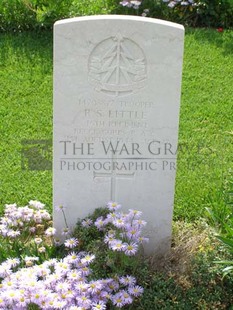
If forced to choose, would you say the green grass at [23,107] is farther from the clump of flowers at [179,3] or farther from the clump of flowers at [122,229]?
the clump of flowers at [179,3]

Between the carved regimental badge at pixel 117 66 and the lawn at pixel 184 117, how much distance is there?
3.89ft

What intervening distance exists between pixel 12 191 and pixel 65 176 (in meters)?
1.12

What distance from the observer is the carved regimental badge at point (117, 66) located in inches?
134

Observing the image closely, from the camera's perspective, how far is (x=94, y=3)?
8.12m

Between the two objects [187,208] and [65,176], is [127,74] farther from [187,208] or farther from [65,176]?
[187,208]

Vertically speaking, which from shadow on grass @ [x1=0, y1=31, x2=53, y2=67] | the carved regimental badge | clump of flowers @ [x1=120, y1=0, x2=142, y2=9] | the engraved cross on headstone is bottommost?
the engraved cross on headstone

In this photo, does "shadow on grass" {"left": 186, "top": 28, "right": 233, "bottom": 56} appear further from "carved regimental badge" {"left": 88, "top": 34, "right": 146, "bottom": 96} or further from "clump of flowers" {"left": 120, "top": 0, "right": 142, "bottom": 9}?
"carved regimental badge" {"left": 88, "top": 34, "right": 146, "bottom": 96}

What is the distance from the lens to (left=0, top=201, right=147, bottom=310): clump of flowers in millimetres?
3113

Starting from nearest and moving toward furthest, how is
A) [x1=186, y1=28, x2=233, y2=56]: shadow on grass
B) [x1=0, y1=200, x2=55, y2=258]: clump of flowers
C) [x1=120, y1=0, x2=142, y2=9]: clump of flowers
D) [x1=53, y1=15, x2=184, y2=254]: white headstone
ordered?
[x1=53, y1=15, x2=184, y2=254]: white headstone < [x1=0, y1=200, x2=55, y2=258]: clump of flowers < [x1=186, y1=28, x2=233, y2=56]: shadow on grass < [x1=120, y1=0, x2=142, y2=9]: clump of flowers

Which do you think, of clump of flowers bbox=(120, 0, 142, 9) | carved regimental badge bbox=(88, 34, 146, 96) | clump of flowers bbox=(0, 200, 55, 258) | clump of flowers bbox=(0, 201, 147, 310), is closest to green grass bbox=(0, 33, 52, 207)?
Result: clump of flowers bbox=(0, 200, 55, 258)

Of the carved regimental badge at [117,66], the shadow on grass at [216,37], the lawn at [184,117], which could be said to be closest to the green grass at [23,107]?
the lawn at [184,117]

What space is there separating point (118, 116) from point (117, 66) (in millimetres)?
311

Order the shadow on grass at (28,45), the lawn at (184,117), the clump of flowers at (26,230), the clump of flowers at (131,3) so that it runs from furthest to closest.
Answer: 1. the clump of flowers at (131,3)
2. the shadow on grass at (28,45)
3. the lawn at (184,117)
4. the clump of flowers at (26,230)

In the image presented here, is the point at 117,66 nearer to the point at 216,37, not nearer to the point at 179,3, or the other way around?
the point at 216,37
